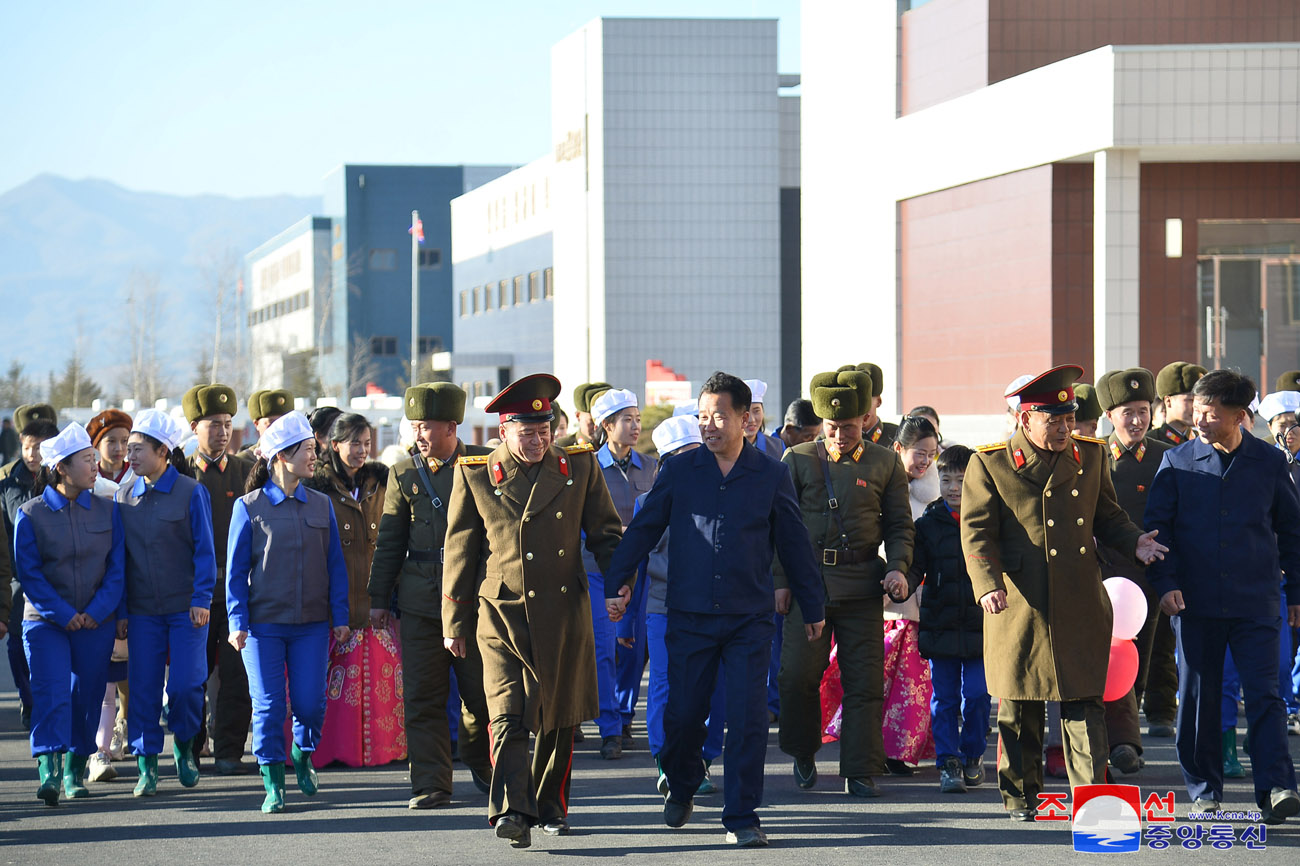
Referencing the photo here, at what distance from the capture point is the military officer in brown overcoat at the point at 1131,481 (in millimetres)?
9133

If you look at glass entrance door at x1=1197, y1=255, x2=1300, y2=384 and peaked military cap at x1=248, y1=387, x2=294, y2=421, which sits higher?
glass entrance door at x1=1197, y1=255, x2=1300, y2=384

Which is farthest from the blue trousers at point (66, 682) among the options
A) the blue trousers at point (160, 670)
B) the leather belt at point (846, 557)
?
the leather belt at point (846, 557)

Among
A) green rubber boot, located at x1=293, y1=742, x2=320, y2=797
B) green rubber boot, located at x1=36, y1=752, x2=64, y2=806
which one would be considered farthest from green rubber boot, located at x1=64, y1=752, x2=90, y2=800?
green rubber boot, located at x1=293, y1=742, x2=320, y2=797

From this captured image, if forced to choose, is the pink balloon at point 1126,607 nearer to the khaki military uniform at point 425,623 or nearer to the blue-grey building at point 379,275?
the khaki military uniform at point 425,623

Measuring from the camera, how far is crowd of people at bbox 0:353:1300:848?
7742mm

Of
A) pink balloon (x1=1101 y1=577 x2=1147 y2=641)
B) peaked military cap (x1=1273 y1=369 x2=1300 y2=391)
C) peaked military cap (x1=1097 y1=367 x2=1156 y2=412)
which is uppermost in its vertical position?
peaked military cap (x1=1273 y1=369 x2=1300 y2=391)

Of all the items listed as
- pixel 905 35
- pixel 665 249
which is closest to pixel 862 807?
pixel 905 35

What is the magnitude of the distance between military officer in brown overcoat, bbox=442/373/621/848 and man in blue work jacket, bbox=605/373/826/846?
0.89 ft

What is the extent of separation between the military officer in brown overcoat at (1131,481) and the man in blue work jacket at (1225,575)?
3.43 feet

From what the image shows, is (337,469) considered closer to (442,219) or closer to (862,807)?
(862,807)

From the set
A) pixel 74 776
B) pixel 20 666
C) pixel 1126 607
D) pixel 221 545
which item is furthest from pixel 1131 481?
pixel 20 666

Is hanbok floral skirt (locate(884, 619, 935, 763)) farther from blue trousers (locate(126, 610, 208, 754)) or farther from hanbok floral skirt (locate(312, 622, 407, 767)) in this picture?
blue trousers (locate(126, 610, 208, 754))

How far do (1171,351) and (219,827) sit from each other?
17790 millimetres

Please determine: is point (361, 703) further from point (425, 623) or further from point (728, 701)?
point (728, 701)
